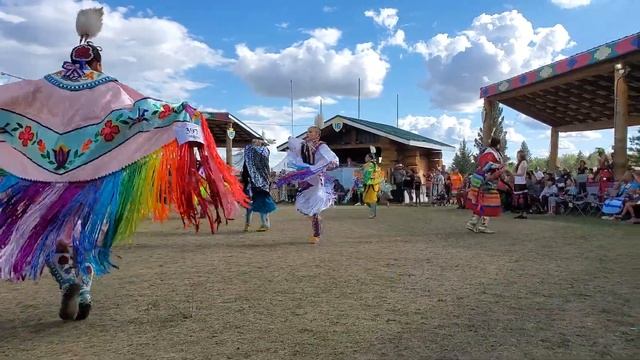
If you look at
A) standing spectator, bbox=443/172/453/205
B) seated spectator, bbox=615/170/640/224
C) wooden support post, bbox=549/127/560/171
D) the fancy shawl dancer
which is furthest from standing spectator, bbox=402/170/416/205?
the fancy shawl dancer

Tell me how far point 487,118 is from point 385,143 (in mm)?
5647

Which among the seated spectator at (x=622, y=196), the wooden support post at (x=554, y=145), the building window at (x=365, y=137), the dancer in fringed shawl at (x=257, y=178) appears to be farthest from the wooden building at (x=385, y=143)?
the dancer in fringed shawl at (x=257, y=178)

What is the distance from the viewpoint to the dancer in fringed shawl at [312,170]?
7.33 meters

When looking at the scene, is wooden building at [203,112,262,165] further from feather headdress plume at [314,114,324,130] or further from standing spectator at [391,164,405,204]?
feather headdress plume at [314,114,324,130]

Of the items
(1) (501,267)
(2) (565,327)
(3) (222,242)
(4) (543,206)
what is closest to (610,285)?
(1) (501,267)

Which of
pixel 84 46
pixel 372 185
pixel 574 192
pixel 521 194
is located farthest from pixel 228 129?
pixel 84 46

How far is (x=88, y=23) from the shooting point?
3.80 m

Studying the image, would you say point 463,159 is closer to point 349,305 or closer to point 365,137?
point 365,137

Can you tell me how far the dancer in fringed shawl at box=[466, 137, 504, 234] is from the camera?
8430mm

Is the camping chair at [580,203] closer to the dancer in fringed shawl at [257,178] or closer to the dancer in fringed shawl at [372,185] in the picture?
the dancer in fringed shawl at [372,185]

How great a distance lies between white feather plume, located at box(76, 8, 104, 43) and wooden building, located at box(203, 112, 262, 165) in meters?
13.8

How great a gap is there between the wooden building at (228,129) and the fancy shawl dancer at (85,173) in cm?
1430

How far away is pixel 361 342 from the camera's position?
2881mm

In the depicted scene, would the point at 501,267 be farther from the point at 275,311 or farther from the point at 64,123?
the point at 64,123
